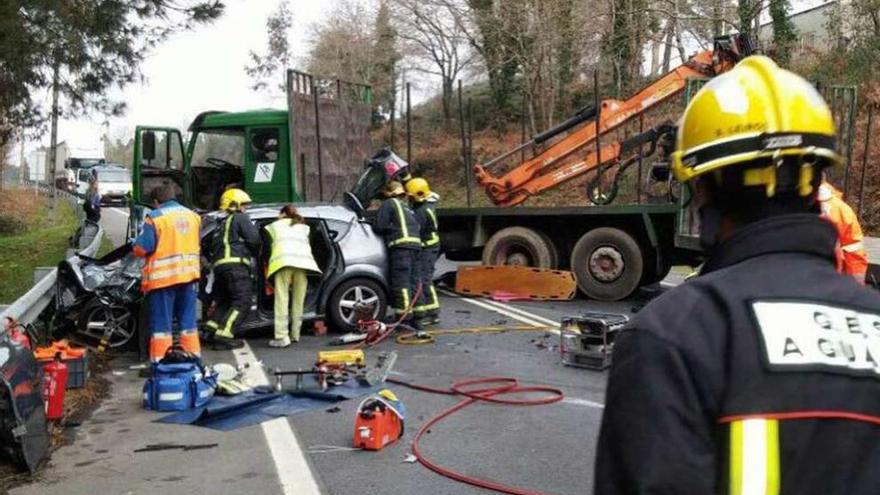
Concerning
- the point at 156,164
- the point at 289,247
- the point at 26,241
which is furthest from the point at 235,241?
the point at 26,241

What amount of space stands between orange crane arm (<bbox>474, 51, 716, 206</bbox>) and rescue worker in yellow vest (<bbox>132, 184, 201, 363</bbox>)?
7359 mm

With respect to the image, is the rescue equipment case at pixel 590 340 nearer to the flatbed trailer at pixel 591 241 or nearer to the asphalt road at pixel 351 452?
the asphalt road at pixel 351 452

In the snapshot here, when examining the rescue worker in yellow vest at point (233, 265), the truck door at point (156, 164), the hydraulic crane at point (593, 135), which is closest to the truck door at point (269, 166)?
the truck door at point (156, 164)

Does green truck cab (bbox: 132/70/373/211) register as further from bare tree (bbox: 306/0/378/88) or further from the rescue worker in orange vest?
bare tree (bbox: 306/0/378/88)

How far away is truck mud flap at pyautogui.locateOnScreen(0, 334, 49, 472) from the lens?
4.89 m

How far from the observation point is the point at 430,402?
22.5 feet

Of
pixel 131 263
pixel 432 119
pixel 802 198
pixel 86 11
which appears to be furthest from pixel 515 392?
pixel 432 119

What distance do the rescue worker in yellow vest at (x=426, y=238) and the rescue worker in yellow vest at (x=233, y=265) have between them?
81.8 inches

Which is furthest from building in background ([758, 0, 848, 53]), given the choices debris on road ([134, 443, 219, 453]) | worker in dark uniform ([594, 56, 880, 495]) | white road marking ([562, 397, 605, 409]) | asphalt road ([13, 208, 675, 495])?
worker in dark uniform ([594, 56, 880, 495])

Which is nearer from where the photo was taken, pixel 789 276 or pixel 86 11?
pixel 789 276

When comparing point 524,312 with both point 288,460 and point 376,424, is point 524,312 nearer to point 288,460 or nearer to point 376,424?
point 376,424

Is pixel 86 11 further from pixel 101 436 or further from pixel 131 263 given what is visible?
pixel 101 436

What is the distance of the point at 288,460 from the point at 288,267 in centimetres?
419

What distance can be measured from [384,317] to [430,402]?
352 cm
